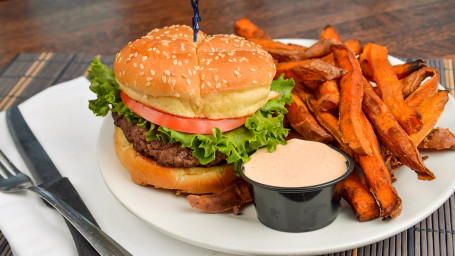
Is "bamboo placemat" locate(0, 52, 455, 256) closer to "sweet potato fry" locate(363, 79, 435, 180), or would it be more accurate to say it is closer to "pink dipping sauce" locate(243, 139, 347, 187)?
"sweet potato fry" locate(363, 79, 435, 180)

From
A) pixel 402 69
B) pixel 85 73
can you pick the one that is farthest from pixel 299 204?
pixel 85 73

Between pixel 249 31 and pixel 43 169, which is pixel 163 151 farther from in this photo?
pixel 249 31

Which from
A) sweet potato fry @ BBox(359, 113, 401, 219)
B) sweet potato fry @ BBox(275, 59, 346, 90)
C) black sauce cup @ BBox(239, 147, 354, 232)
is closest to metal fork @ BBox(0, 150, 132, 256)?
black sauce cup @ BBox(239, 147, 354, 232)

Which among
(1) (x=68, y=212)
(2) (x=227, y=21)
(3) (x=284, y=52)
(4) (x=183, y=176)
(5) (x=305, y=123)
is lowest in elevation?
(2) (x=227, y=21)

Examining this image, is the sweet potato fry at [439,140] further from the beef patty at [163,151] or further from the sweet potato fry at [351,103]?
the beef patty at [163,151]

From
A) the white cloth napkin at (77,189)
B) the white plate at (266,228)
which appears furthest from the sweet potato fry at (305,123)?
the white cloth napkin at (77,189)

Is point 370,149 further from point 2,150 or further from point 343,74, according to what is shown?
point 2,150
